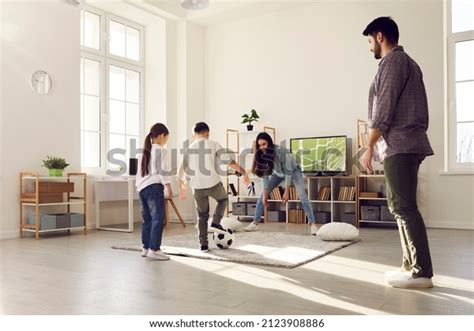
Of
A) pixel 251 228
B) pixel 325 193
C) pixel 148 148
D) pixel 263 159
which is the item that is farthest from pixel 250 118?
pixel 148 148

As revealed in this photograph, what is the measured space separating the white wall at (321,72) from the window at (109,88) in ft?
4.08

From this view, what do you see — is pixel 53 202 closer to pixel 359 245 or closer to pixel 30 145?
pixel 30 145

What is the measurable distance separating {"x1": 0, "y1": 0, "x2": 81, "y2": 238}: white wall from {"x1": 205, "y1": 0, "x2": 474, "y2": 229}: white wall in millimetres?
2494

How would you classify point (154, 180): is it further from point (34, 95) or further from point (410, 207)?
point (34, 95)

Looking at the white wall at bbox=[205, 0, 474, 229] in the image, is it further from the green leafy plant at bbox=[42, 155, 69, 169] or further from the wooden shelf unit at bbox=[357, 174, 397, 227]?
the green leafy plant at bbox=[42, 155, 69, 169]

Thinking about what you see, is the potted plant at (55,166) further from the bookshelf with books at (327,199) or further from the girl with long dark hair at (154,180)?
the bookshelf with books at (327,199)


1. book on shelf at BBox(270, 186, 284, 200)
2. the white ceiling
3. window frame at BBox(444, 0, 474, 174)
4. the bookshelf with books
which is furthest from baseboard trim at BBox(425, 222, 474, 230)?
the white ceiling

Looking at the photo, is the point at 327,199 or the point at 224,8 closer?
the point at 327,199

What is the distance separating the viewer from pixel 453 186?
226 inches

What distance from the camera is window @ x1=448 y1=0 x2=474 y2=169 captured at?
229 inches

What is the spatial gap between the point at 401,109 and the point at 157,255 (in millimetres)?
2186

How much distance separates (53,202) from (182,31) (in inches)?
142

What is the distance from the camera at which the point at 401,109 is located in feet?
8.70

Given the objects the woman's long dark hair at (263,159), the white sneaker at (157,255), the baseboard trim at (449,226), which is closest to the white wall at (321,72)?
the baseboard trim at (449,226)
